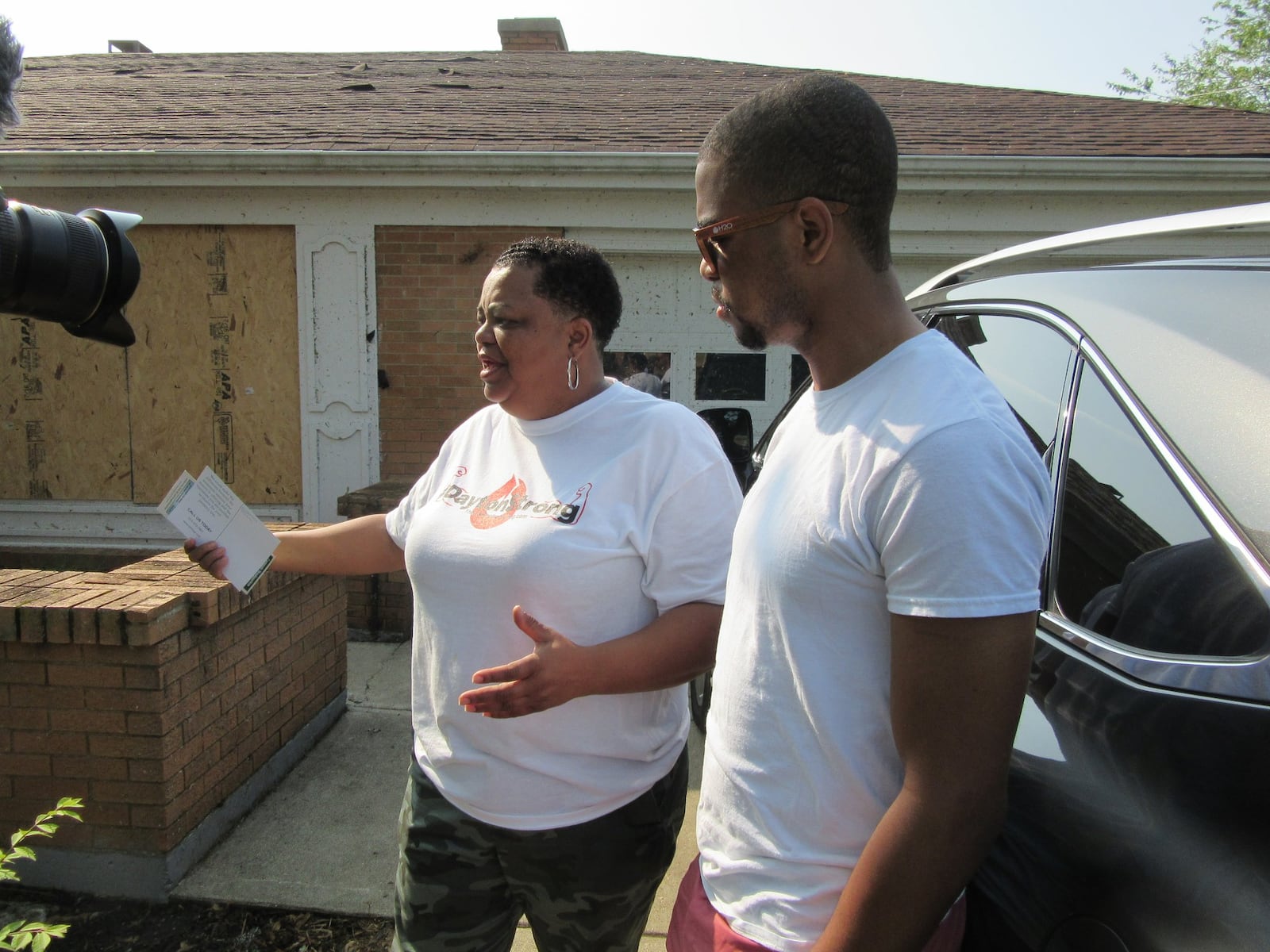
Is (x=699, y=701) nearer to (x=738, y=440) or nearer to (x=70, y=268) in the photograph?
(x=738, y=440)

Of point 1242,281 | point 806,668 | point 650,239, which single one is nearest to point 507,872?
point 806,668

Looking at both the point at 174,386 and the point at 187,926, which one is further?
the point at 174,386

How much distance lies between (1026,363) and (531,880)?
135 cm

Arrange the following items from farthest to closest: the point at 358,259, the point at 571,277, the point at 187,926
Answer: the point at 358,259, the point at 187,926, the point at 571,277

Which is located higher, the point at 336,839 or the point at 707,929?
the point at 707,929

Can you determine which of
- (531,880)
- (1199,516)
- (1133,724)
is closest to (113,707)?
(531,880)

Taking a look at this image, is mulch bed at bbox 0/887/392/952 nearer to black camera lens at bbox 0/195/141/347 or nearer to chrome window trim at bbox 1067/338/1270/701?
black camera lens at bbox 0/195/141/347

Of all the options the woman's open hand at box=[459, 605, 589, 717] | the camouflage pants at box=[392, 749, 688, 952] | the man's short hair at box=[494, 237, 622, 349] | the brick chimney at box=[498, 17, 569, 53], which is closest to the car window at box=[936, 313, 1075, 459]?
the man's short hair at box=[494, 237, 622, 349]

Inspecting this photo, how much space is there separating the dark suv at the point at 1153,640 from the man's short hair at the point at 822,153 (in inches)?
16.8

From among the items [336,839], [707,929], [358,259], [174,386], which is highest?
[358,259]

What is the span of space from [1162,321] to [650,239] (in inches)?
213

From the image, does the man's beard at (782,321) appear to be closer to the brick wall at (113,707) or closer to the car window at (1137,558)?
the car window at (1137,558)

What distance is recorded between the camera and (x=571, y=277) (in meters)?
1.97

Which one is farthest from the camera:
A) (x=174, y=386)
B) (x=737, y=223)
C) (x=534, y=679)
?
(x=174, y=386)
